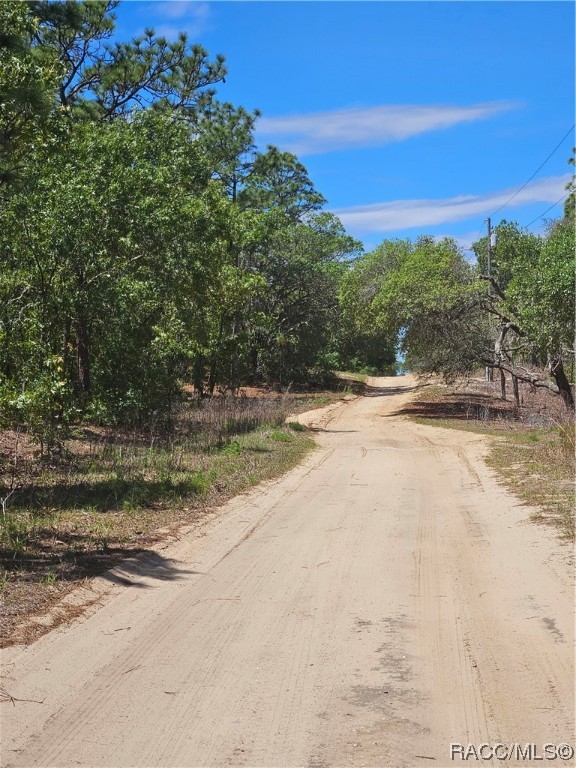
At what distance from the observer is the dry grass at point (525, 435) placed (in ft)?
37.5

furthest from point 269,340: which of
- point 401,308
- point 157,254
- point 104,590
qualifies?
point 104,590

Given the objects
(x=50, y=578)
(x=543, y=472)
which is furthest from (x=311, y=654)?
(x=543, y=472)

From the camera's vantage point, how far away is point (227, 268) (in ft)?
80.8

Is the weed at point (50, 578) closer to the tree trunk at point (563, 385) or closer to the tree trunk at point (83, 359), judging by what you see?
the tree trunk at point (83, 359)

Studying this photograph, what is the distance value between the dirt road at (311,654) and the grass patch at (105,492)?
54 cm

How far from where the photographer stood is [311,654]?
5613mm

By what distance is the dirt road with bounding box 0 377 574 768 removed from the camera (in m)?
4.33

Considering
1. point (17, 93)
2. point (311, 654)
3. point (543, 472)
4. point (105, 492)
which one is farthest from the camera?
point (543, 472)

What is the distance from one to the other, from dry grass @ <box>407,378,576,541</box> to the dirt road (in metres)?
1.52

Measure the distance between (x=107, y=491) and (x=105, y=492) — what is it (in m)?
0.06

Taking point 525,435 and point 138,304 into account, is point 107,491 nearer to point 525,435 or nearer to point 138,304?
point 138,304

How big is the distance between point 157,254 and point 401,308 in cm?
1297

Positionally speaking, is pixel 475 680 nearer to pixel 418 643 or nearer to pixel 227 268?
pixel 418 643

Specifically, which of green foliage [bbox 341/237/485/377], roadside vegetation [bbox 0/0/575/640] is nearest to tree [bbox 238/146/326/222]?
roadside vegetation [bbox 0/0/575/640]
